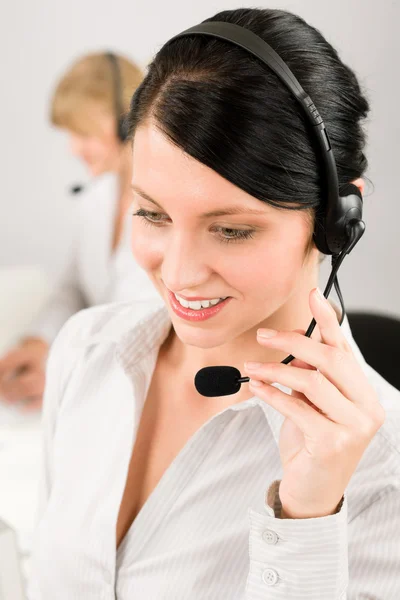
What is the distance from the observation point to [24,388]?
164cm

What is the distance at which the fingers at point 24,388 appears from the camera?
164cm

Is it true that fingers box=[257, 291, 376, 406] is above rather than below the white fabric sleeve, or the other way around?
above

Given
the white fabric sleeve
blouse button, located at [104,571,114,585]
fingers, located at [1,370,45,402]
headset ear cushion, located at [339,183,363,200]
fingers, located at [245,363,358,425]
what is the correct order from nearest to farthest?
fingers, located at [245,363,358,425] → headset ear cushion, located at [339,183,363,200] → blouse button, located at [104,571,114,585] → the white fabric sleeve → fingers, located at [1,370,45,402]

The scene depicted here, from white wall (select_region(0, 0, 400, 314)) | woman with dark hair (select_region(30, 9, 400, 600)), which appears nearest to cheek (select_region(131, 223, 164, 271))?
woman with dark hair (select_region(30, 9, 400, 600))

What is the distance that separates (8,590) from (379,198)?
193 cm

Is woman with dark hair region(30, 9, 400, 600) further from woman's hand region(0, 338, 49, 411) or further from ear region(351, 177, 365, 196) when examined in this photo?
woman's hand region(0, 338, 49, 411)

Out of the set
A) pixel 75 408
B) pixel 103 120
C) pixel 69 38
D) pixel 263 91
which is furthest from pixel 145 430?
pixel 69 38

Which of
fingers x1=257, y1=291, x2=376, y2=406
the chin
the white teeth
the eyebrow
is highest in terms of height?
the eyebrow

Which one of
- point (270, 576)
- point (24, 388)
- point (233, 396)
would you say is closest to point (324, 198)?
point (233, 396)

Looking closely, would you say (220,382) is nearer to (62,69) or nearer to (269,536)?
(269,536)

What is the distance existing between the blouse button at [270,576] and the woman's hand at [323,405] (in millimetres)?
100

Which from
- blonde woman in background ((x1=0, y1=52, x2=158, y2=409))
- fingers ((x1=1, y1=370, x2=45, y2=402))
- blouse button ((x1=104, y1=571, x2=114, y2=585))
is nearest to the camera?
blouse button ((x1=104, y1=571, x2=114, y2=585))

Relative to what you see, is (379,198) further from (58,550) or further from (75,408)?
(58,550)

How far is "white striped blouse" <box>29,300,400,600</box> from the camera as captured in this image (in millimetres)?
786
